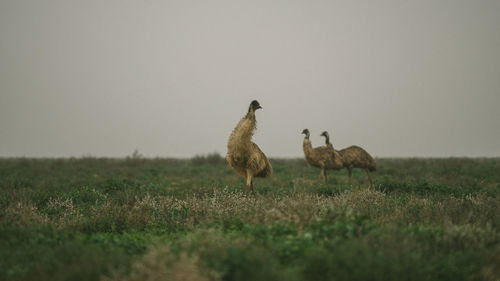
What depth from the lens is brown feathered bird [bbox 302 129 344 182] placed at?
14.2 m

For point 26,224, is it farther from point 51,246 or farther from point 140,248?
point 140,248

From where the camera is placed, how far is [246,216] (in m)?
5.68

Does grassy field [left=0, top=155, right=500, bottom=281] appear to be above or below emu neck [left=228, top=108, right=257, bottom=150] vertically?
below

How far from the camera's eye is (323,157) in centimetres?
1425

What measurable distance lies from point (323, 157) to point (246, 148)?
657cm

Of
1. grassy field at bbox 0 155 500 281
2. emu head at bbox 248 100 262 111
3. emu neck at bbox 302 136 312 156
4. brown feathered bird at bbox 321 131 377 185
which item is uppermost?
emu head at bbox 248 100 262 111

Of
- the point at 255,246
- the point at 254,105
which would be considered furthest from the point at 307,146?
the point at 255,246

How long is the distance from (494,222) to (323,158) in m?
8.80

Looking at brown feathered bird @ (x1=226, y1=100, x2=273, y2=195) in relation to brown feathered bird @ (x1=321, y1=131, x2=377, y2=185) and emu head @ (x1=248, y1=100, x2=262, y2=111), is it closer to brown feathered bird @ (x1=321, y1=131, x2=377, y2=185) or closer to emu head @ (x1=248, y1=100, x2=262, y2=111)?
emu head @ (x1=248, y1=100, x2=262, y2=111)

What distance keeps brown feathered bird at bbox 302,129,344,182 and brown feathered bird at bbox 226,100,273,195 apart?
5788 mm

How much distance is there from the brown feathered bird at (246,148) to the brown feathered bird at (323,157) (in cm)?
579

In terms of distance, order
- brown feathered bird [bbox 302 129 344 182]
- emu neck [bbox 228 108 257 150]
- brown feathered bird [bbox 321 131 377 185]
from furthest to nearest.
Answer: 1. brown feathered bird [bbox 321 131 377 185]
2. brown feathered bird [bbox 302 129 344 182]
3. emu neck [bbox 228 108 257 150]

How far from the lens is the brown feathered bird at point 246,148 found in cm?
845

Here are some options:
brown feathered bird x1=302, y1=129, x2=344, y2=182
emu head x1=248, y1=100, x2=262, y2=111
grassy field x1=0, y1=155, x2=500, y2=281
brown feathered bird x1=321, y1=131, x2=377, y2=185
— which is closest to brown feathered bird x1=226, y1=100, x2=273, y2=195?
emu head x1=248, y1=100, x2=262, y2=111
